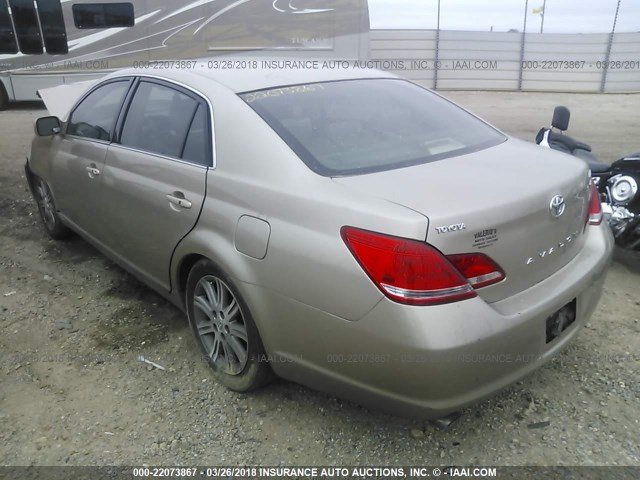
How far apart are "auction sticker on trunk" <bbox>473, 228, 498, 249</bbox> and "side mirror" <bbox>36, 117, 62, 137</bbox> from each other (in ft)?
11.2

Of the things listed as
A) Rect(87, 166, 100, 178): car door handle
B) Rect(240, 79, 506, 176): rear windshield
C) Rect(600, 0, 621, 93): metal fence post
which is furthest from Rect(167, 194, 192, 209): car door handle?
Rect(600, 0, 621, 93): metal fence post

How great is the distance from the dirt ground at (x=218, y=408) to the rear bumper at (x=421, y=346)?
368 millimetres

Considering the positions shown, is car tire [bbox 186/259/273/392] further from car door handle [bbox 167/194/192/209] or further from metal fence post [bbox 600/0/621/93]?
metal fence post [bbox 600/0/621/93]

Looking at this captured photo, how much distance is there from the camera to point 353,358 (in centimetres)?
204

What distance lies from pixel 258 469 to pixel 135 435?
0.62 meters

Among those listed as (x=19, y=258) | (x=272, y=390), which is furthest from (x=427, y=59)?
(x=272, y=390)

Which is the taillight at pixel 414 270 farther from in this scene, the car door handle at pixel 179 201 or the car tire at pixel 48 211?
the car tire at pixel 48 211

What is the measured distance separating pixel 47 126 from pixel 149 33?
23.0 ft

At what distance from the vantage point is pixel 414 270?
1.87 m

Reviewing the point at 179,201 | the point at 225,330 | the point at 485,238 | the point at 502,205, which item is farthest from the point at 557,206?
the point at 179,201

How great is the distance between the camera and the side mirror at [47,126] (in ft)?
13.2

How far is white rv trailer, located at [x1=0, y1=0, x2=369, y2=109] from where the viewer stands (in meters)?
9.95

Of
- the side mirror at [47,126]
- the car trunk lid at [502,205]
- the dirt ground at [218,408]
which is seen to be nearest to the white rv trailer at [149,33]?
the side mirror at [47,126]

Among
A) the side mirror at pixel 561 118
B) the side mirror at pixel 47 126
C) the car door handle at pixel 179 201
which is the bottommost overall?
the side mirror at pixel 561 118
